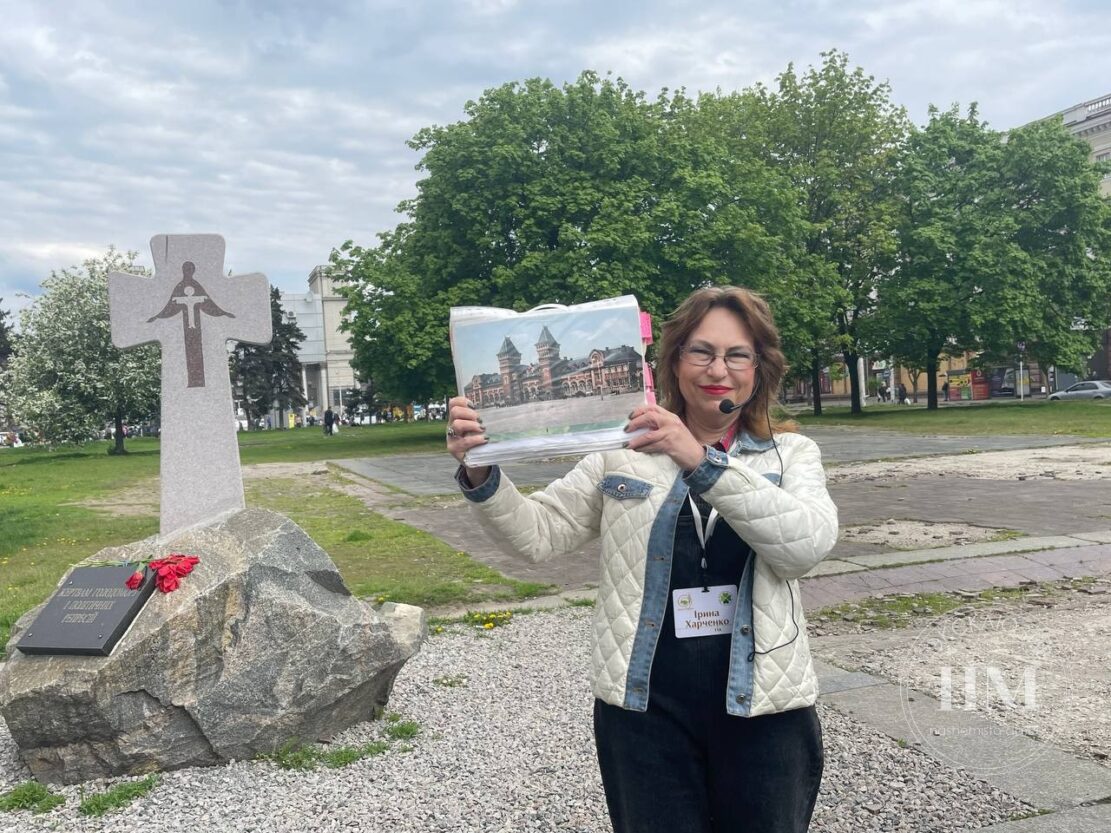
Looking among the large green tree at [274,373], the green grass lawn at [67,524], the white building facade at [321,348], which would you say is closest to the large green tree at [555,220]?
the green grass lawn at [67,524]

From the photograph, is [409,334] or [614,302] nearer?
[614,302]

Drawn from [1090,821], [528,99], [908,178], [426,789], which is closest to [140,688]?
[426,789]

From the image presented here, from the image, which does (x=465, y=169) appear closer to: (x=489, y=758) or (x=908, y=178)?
(x=908, y=178)

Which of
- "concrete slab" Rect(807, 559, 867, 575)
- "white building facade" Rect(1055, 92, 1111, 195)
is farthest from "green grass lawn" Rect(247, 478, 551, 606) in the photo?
"white building facade" Rect(1055, 92, 1111, 195)

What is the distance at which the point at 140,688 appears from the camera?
447cm

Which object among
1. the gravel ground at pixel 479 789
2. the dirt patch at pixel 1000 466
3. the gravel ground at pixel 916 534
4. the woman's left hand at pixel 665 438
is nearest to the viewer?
the woman's left hand at pixel 665 438

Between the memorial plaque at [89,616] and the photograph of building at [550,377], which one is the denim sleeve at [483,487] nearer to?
the photograph of building at [550,377]

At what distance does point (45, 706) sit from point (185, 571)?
0.86 metres

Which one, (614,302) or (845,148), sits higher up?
(845,148)

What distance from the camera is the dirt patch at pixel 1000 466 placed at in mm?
15797

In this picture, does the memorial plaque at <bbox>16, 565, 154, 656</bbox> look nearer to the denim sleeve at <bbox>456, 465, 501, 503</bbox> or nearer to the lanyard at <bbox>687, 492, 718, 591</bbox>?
the denim sleeve at <bbox>456, 465, 501, 503</bbox>

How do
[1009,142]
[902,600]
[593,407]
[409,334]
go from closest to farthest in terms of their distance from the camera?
[593,407], [902,600], [409,334], [1009,142]

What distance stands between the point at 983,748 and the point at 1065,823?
87 centimetres

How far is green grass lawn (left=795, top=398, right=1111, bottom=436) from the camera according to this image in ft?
88.3
